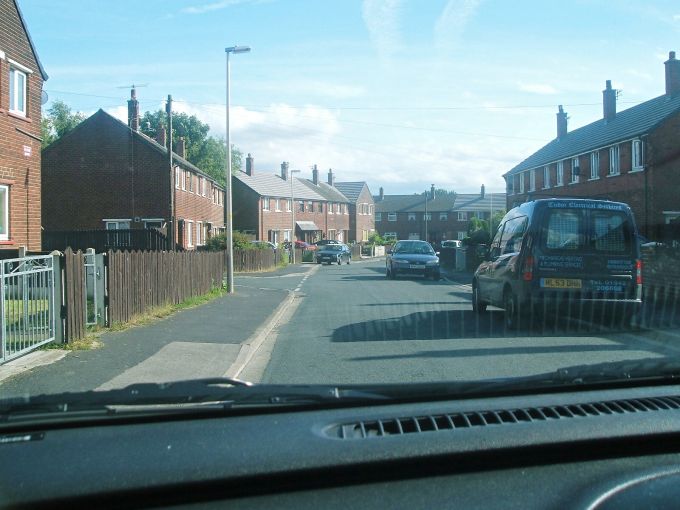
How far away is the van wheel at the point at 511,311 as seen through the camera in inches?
451

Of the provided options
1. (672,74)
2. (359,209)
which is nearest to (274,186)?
(359,209)

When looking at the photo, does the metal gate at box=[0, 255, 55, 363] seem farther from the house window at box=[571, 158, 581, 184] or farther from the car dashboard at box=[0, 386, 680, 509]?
the house window at box=[571, 158, 581, 184]

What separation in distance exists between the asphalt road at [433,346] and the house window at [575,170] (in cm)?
2555

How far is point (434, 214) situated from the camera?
97438mm

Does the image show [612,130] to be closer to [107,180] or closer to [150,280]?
[107,180]

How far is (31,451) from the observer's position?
9.40ft

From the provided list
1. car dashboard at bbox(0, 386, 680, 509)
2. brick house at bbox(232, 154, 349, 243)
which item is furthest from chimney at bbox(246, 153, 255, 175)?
car dashboard at bbox(0, 386, 680, 509)

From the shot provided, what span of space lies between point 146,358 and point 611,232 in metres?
7.32

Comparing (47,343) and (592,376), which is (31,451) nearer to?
(592,376)

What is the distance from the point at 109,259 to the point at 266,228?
178ft

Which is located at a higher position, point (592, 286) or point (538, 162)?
point (538, 162)

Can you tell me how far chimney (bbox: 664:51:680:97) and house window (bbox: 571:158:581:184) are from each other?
6052 mm

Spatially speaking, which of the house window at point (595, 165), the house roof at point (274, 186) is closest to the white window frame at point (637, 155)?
the house window at point (595, 165)

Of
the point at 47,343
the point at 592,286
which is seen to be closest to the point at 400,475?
the point at 47,343
